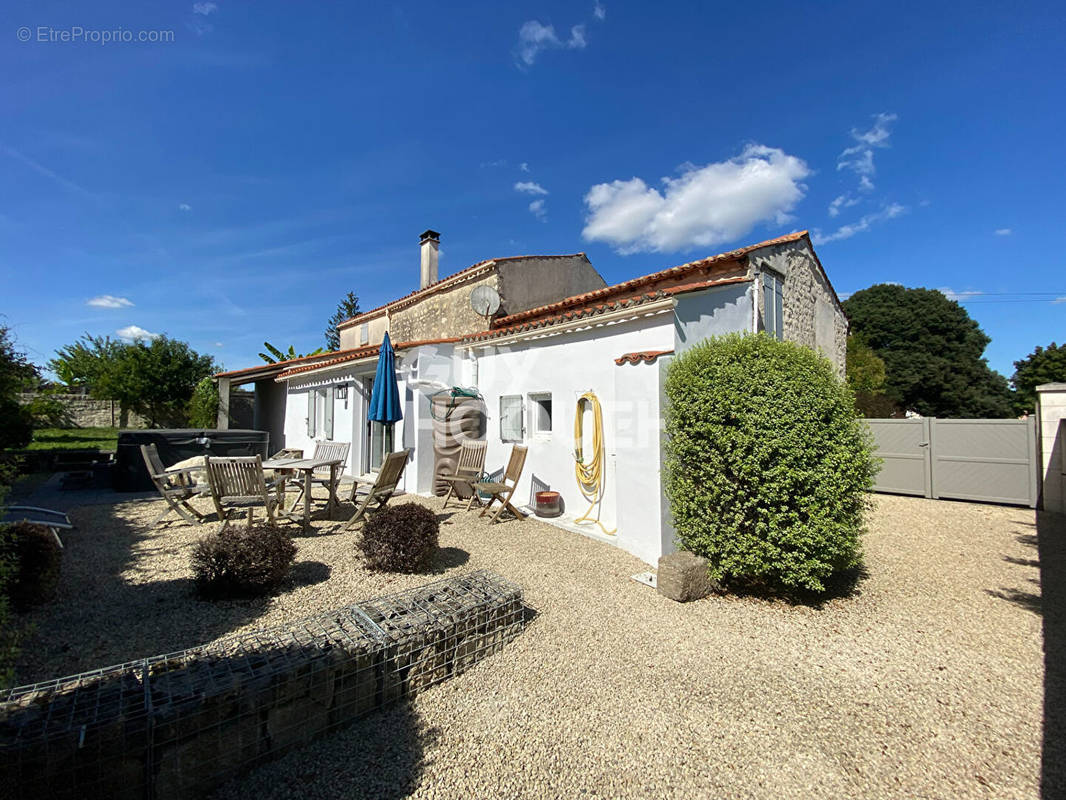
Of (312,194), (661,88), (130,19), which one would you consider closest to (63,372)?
(312,194)

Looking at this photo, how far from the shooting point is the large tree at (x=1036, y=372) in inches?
1265

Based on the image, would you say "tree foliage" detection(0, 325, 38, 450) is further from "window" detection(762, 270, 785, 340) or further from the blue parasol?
"window" detection(762, 270, 785, 340)

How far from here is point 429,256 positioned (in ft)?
56.4

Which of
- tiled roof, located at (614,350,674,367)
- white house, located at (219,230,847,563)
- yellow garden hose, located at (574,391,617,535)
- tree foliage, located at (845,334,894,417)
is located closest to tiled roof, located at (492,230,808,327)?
white house, located at (219,230,847,563)

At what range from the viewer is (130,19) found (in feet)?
20.1

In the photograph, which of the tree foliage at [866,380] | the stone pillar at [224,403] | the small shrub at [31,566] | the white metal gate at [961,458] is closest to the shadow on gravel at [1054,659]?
the white metal gate at [961,458]

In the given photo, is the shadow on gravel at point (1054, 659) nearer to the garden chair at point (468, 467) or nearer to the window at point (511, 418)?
the window at point (511, 418)

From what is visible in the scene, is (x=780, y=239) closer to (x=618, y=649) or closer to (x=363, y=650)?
(x=618, y=649)

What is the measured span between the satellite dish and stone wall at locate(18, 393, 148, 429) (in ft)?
75.2

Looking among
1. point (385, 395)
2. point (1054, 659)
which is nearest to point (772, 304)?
point (1054, 659)

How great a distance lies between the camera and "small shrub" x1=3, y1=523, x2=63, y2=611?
3.96 meters

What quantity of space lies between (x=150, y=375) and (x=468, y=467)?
24.2 metres

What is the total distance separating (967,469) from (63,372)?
44.1 m

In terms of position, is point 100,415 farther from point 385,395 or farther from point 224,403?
point 385,395
